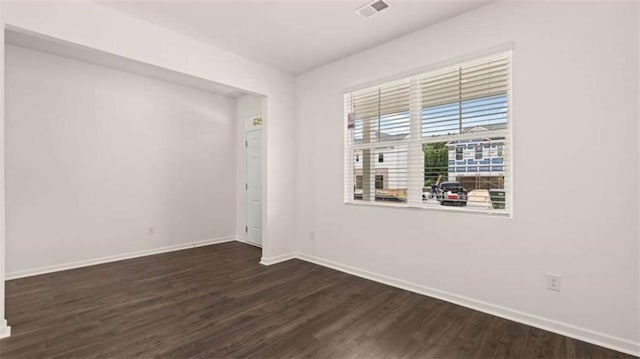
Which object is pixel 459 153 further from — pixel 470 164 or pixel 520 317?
pixel 520 317

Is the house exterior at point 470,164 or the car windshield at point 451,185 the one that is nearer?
the house exterior at point 470,164

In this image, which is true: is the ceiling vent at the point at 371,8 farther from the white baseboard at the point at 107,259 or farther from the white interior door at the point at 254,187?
the white baseboard at the point at 107,259

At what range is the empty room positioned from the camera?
2.23m

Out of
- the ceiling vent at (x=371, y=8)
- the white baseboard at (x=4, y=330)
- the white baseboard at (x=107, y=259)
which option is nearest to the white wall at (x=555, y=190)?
the ceiling vent at (x=371, y=8)

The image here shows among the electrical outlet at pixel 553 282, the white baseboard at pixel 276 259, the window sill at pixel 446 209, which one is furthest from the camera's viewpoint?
the white baseboard at pixel 276 259

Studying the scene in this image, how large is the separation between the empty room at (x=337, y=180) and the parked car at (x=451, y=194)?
0.6 inches

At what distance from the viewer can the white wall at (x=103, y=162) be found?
3719 mm

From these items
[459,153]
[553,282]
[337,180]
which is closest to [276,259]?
[337,180]

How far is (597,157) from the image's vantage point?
7.33ft

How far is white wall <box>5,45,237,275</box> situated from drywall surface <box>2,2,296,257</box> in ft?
5.86

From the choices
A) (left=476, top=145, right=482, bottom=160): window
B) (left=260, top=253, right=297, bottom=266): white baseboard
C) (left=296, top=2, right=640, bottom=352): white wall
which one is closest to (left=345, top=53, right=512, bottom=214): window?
(left=476, top=145, right=482, bottom=160): window

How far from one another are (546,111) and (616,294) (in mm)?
1424

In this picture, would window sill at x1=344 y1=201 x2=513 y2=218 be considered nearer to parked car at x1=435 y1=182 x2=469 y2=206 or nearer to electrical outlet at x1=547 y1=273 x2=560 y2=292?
parked car at x1=435 y1=182 x2=469 y2=206

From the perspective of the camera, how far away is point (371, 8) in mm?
2842
